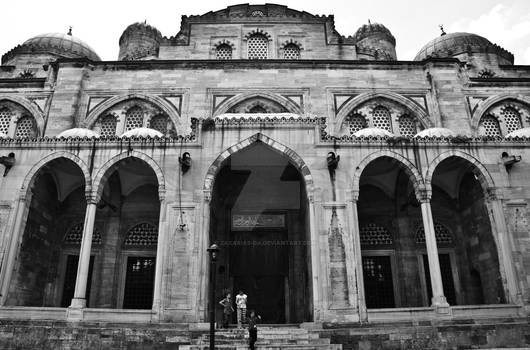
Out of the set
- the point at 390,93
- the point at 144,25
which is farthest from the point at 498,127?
the point at 144,25

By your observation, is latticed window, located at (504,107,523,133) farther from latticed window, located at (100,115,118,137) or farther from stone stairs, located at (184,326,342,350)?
latticed window, located at (100,115,118,137)

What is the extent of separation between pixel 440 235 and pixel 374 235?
2607 mm

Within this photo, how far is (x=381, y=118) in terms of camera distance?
1847cm

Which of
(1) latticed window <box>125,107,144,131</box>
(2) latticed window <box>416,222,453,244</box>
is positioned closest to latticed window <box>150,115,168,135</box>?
(1) latticed window <box>125,107,144,131</box>

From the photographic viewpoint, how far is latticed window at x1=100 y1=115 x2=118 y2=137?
59.6 feet

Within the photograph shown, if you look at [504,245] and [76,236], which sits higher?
[76,236]

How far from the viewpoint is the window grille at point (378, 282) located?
50.9 ft

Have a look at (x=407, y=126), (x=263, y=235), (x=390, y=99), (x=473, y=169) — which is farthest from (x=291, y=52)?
(x=473, y=169)

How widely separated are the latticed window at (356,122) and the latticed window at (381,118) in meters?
0.48

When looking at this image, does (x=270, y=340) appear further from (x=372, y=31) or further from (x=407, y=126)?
(x=372, y=31)

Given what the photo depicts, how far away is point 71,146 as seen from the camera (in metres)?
13.5

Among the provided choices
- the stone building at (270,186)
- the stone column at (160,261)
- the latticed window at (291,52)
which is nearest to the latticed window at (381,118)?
the stone building at (270,186)

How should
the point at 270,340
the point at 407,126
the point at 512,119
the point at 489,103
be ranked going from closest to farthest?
1. the point at 270,340
2. the point at 407,126
3. the point at 489,103
4. the point at 512,119

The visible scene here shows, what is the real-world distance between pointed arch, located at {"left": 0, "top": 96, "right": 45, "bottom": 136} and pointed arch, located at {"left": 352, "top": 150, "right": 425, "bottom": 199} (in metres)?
13.6
